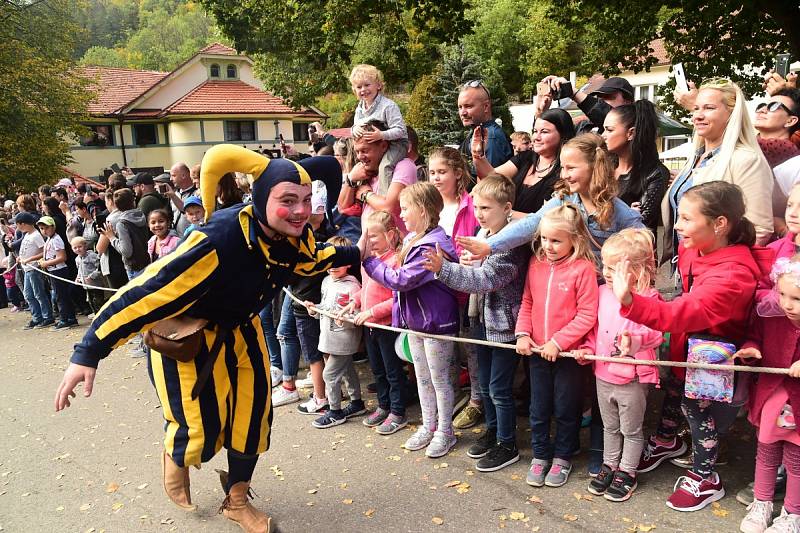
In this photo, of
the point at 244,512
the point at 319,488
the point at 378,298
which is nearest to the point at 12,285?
the point at 378,298

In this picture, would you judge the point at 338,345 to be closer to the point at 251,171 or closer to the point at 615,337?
the point at 251,171

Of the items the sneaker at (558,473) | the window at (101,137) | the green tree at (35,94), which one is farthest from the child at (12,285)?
the window at (101,137)

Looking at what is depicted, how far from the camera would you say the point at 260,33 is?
583 inches

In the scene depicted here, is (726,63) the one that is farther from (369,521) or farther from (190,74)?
(190,74)

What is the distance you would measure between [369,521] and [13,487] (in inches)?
103

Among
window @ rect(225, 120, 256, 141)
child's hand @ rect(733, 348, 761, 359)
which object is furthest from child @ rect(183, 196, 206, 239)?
window @ rect(225, 120, 256, 141)

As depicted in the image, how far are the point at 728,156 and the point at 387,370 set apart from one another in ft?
8.81

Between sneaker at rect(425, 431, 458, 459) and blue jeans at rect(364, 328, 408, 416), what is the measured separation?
1.67 feet

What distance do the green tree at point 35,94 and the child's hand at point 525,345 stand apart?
73.0 ft

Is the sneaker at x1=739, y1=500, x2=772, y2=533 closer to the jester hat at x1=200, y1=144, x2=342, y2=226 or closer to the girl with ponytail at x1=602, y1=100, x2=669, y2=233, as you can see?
the girl with ponytail at x1=602, y1=100, x2=669, y2=233

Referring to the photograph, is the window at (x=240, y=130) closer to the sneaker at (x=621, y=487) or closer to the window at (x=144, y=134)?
the window at (x=144, y=134)

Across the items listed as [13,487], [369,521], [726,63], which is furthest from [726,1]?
[13,487]

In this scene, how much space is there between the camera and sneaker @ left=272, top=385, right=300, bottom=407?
17.9ft

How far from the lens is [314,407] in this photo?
5215mm
